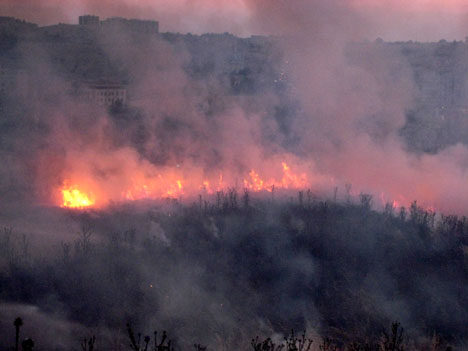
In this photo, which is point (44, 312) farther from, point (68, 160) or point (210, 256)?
point (68, 160)

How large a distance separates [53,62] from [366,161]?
567 inches

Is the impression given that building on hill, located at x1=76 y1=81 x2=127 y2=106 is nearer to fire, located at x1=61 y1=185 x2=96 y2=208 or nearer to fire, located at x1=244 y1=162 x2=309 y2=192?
fire, located at x1=61 y1=185 x2=96 y2=208

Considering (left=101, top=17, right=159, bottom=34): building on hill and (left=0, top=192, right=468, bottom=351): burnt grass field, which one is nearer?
(left=0, top=192, right=468, bottom=351): burnt grass field

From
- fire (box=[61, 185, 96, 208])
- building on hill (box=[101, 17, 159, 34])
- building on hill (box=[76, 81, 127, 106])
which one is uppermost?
building on hill (box=[101, 17, 159, 34])

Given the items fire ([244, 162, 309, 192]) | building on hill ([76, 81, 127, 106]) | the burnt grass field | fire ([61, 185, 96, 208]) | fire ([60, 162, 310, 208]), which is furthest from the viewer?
building on hill ([76, 81, 127, 106])

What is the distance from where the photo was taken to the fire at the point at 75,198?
2619cm

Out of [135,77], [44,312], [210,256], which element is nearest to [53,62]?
[135,77]

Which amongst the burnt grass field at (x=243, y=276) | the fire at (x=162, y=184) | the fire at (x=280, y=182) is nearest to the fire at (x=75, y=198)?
the fire at (x=162, y=184)

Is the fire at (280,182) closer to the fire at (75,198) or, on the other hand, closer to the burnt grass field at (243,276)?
the burnt grass field at (243,276)

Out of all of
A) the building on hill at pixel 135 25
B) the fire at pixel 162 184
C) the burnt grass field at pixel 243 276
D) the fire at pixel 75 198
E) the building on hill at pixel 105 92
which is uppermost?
the building on hill at pixel 135 25

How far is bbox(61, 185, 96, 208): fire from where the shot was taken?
26188 mm

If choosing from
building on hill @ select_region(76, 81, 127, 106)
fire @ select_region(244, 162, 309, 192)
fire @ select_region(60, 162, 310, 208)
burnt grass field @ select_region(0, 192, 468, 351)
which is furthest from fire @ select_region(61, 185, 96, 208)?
fire @ select_region(244, 162, 309, 192)

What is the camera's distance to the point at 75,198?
26.5 metres

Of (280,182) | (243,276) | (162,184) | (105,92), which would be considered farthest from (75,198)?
(280,182)
